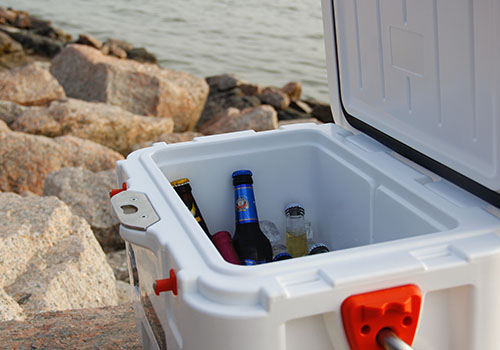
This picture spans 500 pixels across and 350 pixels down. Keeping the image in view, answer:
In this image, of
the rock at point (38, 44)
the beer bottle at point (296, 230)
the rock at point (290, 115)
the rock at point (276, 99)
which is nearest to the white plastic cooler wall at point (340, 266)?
the beer bottle at point (296, 230)

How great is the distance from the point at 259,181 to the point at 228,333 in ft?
2.73

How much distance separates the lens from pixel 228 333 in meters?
0.97

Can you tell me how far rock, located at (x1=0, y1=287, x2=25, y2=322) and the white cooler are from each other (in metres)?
0.82

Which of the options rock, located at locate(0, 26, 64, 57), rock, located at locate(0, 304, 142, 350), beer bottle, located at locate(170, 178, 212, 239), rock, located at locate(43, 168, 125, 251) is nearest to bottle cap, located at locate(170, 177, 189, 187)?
beer bottle, located at locate(170, 178, 212, 239)

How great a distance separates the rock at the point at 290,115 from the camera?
762 centimetres

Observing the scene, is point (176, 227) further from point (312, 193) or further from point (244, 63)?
point (244, 63)

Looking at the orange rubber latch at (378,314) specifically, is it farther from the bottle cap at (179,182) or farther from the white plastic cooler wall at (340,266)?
the bottle cap at (179,182)

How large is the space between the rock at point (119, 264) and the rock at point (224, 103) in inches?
122

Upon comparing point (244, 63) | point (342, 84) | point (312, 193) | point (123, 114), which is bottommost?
point (244, 63)

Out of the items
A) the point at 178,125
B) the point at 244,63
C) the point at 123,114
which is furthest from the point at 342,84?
the point at 244,63

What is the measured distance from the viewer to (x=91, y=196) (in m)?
3.69

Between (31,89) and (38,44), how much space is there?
18.6ft

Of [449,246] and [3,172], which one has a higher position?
[449,246]

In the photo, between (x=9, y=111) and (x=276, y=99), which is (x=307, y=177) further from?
(x=276, y=99)
